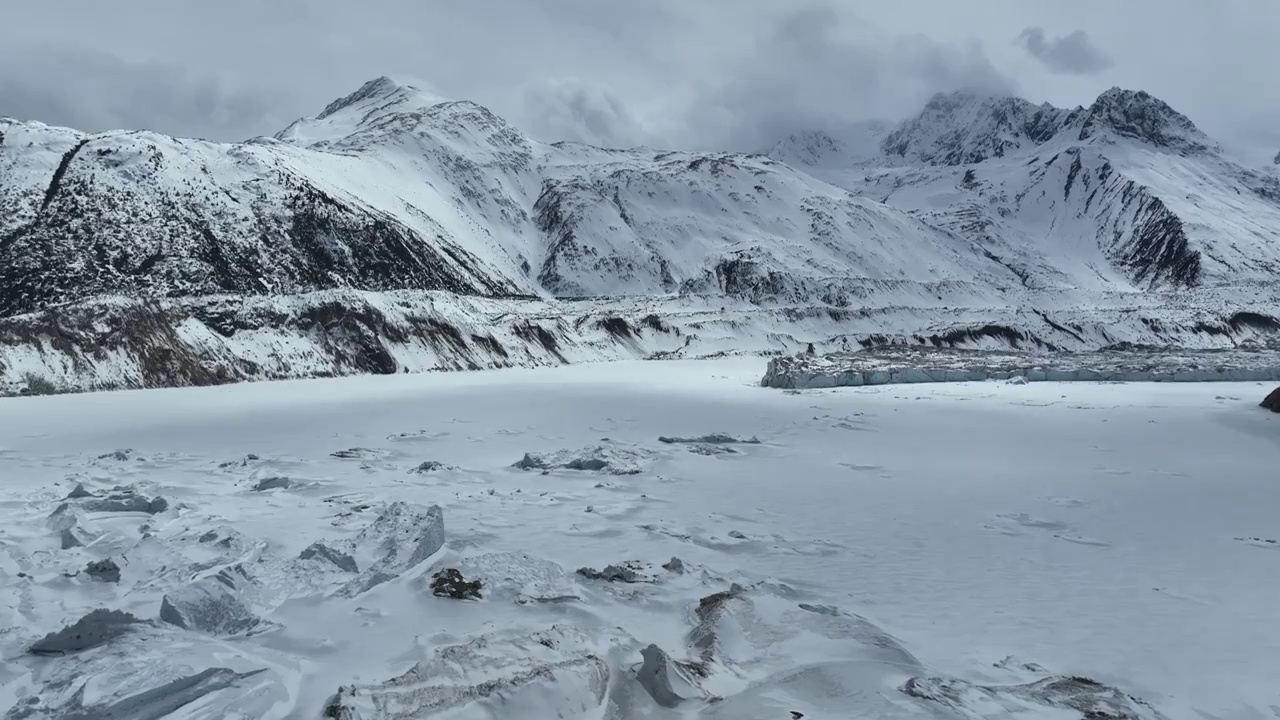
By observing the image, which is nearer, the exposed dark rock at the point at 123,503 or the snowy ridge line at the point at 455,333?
A: the exposed dark rock at the point at 123,503

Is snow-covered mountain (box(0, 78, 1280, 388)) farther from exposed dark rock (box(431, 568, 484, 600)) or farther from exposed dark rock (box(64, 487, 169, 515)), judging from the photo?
exposed dark rock (box(431, 568, 484, 600))

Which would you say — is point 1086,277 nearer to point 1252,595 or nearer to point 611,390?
point 611,390

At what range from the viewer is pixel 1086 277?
132 metres

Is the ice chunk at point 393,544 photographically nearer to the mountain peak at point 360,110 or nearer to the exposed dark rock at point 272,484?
the exposed dark rock at point 272,484

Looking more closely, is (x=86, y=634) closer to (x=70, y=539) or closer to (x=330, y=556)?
(x=330, y=556)

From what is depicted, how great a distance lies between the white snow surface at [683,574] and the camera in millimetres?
4504

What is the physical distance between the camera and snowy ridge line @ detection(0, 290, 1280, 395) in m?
25.8

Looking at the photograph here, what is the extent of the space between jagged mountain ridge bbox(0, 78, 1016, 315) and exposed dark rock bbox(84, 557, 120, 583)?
37878mm

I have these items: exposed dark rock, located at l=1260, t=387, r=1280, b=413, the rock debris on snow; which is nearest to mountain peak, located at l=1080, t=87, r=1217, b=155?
exposed dark rock, located at l=1260, t=387, r=1280, b=413

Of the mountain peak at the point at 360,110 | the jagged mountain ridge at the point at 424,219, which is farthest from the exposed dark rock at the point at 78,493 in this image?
the mountain peak at the point at 360,110

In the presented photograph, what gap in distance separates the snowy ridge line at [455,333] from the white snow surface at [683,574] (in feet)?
43.4

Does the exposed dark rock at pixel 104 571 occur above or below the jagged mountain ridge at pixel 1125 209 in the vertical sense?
below

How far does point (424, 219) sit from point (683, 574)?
2998 inches

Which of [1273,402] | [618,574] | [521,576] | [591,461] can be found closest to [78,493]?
[521,576]
